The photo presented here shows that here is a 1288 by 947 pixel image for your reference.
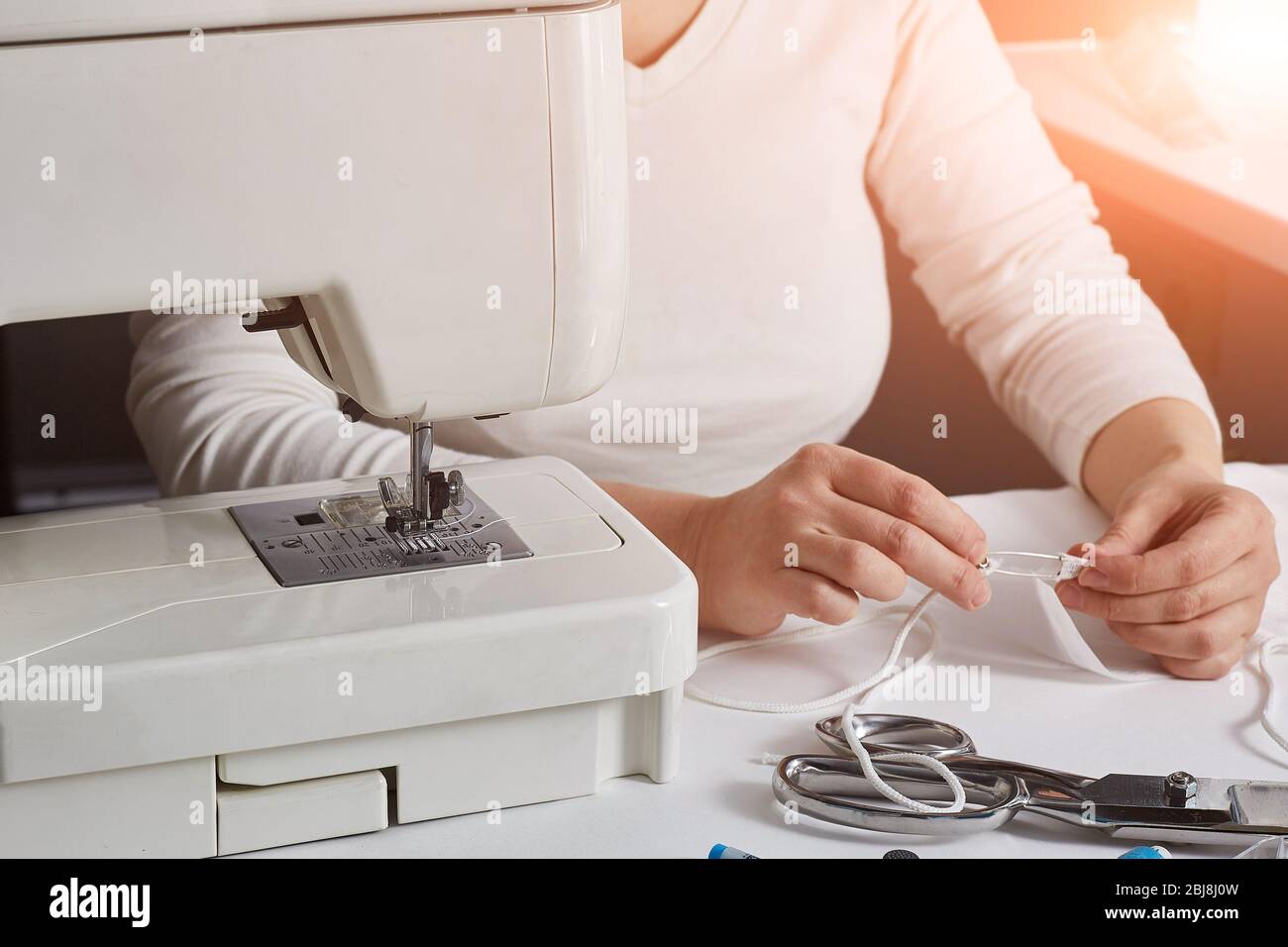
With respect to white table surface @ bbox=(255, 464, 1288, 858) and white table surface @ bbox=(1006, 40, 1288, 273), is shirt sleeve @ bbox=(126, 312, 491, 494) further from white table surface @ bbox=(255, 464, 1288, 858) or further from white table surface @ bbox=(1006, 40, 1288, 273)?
white table surface @ bbox=(1006, 40, 1288, 273)

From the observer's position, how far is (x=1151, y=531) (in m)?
1.00

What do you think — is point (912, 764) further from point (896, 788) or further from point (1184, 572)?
point (1184, 572)

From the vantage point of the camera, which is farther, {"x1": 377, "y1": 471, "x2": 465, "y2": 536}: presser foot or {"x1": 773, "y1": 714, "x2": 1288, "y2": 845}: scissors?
{"x1": 377, "y1": 471, "x2": 465, "y2": 536}: presser foot

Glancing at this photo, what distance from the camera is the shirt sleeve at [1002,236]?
129cm

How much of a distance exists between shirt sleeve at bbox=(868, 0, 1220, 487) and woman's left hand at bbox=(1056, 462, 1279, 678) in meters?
0.29

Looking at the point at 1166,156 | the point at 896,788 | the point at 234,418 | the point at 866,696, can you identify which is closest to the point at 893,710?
the point at 866,696

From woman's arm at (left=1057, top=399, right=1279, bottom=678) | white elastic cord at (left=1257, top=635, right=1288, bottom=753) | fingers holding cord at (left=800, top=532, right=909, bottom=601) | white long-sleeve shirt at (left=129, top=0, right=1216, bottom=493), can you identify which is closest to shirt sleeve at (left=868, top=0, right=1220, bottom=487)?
white long-sleeve shirt at (left=129, top=0, right=1216, bottom=493)

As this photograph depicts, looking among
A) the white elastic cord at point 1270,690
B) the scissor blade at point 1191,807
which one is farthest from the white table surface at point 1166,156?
the scissor blade at point 1191,807

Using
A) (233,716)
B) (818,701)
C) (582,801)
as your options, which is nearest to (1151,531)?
(818,701)

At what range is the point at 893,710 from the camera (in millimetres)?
840

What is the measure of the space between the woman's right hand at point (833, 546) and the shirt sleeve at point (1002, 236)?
1.39 feet

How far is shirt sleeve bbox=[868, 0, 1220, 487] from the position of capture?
129 centimetres

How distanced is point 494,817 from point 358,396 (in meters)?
0.24

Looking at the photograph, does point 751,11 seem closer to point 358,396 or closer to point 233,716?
point 358,396
